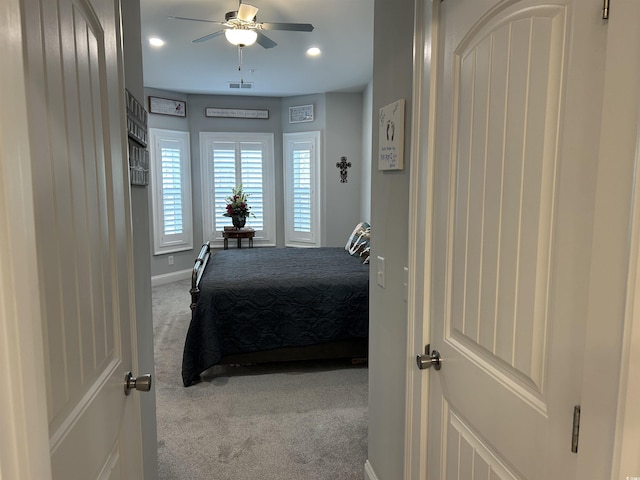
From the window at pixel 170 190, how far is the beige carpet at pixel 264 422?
2686mm

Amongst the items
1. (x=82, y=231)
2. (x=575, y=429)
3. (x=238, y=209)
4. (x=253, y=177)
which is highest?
(x=253, y=177)

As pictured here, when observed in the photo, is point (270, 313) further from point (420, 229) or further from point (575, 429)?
point (575, 429)

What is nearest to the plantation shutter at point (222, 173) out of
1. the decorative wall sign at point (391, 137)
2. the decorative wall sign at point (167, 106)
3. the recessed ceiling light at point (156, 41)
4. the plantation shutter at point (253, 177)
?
the plantation shutter at point (253, 177)

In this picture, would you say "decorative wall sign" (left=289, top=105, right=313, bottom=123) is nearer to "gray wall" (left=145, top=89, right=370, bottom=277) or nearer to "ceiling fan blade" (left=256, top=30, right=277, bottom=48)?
"gray wall" (left=145, top=89, right=370, bottom=277)

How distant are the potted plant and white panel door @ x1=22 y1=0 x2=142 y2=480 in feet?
16.9

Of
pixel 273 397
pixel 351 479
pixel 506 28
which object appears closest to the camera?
pixel 506 28

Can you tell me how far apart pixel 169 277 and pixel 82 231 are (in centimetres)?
579

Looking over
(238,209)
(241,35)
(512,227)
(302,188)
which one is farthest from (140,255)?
(302,188)

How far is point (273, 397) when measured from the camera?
3.15 meters

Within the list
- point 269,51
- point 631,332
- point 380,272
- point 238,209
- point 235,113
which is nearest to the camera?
point 631,332

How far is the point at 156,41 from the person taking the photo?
4.12m

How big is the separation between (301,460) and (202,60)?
408 centimetres

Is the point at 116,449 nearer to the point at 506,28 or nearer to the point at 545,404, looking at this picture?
the point at 545,404

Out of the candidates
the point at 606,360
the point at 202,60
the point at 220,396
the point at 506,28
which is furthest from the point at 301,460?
the point at 202,60
